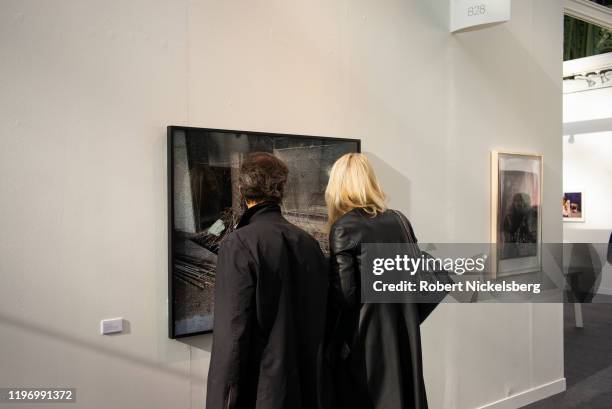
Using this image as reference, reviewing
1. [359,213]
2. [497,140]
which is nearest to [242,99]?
[359,213]

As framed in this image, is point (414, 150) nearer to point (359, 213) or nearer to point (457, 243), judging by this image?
point (457, 243)

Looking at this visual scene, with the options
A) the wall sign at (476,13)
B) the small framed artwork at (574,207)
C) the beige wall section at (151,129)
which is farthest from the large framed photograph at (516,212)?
the small framed artwork at (574,207)

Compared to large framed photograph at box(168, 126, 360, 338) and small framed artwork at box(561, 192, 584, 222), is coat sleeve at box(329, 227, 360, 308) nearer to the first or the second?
large framed photograph at box(168, 126, 360, 338)

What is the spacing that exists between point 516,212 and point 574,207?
729 centimetres

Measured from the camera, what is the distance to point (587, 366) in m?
6.16

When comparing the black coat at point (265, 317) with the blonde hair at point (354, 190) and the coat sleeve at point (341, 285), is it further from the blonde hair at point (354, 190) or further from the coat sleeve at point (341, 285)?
the blonde hair at point (354, 190)

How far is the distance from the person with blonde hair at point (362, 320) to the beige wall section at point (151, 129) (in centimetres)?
89

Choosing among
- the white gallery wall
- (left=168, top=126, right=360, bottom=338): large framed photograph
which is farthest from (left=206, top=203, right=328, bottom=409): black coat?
the white gallery wall

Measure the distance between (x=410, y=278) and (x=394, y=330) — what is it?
27 cm

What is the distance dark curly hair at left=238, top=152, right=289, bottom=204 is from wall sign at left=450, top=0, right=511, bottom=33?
2.50m

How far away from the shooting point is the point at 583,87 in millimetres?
10289

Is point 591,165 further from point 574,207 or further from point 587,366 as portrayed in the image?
point 587,366

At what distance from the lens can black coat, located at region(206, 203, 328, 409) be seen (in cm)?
216

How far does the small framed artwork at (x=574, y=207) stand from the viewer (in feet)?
36.3
